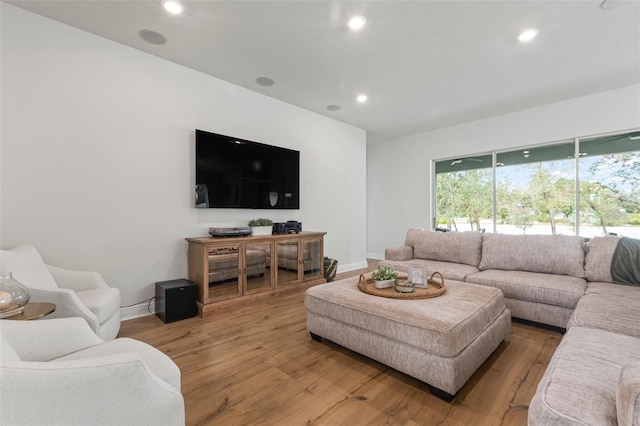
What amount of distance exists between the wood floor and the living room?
34.7 inches

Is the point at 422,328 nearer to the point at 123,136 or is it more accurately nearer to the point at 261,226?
the point at 261,226

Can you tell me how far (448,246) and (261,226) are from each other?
242cm

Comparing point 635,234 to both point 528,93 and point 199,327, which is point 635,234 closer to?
point 528,93

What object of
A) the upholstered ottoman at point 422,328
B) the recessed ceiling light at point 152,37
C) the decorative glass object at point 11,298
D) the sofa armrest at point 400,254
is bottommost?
the upholstered ottoman at point 422,328

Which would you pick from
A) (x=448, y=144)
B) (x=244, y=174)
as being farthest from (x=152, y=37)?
(x=448, y=144)

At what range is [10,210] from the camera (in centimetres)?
228

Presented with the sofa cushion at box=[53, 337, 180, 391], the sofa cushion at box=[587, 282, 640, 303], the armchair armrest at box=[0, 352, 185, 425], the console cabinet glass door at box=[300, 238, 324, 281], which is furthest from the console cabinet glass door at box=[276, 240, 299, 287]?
the sofa cushion at box=[587, 282, 640, 303]

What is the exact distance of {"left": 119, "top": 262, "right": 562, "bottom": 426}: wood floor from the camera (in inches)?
58.2

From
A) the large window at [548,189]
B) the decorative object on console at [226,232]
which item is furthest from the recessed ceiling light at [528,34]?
the decorative object on console at [226,232]

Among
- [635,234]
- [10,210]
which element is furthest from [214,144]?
[635,234]

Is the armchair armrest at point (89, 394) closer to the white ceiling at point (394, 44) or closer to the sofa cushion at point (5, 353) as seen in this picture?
the sofa cushion at point (5, 353)

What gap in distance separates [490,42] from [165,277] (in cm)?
410

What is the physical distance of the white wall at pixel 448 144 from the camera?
3.82 metres

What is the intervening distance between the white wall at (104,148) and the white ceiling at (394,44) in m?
0.21
